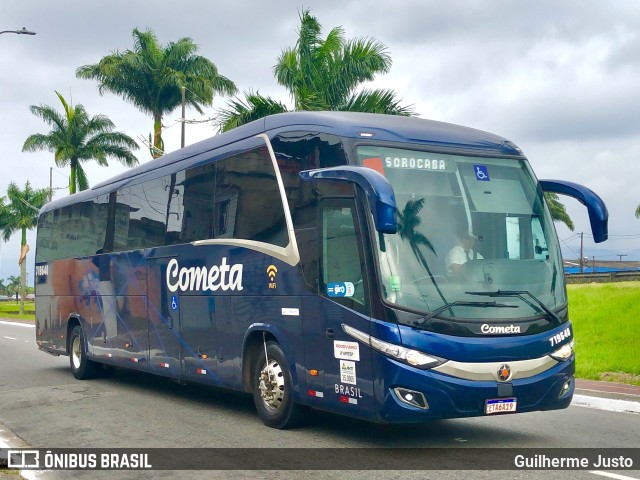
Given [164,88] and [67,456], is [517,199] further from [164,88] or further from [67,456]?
[164,88]

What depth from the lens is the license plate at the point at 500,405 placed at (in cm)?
853

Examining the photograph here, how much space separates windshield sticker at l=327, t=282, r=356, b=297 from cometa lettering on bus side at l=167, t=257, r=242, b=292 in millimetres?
2152

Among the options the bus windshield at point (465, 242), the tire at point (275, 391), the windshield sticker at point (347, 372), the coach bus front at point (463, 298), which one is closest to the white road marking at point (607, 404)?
the coach bus front at point (463, 298)

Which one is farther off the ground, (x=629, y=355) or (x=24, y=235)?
(x=24, y=235)

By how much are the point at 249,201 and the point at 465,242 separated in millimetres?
3112

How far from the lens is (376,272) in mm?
8625

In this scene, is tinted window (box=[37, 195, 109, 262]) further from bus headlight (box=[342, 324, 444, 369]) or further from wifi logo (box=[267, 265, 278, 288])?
bus headlight (box=[342, 324, 444, 369])

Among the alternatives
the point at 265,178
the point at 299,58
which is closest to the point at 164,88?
the point at 299,58

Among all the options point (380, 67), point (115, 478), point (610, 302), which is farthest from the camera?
point (380, 67)

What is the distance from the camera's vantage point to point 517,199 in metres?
9.64

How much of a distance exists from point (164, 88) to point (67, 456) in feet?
133

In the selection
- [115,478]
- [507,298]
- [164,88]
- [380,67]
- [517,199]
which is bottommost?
[115,478]

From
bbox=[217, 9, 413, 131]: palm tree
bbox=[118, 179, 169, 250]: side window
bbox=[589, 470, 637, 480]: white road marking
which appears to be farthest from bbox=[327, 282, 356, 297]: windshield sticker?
bbox=[217, 9, 413, 131]: palm tree

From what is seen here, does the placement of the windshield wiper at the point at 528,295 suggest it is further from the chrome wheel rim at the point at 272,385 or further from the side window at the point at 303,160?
the chrome wheel rim at the point at 272,385
